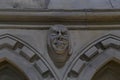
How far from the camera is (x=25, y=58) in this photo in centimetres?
243

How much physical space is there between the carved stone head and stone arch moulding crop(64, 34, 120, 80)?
0.10 m

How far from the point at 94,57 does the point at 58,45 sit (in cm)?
31

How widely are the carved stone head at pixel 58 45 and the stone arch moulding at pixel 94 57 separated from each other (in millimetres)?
96

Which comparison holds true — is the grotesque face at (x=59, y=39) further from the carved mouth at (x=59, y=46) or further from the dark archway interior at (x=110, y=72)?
the dark archway interior at (x=110, y=72)

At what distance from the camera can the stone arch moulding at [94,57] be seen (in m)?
2.39

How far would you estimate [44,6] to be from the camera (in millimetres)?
2670

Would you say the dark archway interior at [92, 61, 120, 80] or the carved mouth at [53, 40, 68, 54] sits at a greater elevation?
the carved mouth at [53, 40, 68, 54]

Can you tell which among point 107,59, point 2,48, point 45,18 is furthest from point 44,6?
point 107,59

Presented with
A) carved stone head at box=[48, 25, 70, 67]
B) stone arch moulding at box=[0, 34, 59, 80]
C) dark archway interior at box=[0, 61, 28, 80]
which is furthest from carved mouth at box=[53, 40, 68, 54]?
dark archway interior at box=[0, 61, 28, 80]

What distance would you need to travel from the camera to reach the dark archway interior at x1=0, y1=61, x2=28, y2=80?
244 cm

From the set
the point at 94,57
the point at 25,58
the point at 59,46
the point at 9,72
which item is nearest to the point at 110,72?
the point at 94,57

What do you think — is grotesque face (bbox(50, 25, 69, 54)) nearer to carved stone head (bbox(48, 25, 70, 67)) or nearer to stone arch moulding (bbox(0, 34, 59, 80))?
carved stone head (bbox(48, 25, 70, 67))

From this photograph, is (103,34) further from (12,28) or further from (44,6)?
(12,28)

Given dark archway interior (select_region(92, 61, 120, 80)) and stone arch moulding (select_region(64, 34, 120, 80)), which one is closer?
stone arch moulding (select_region(64, 34, 120, 80))
